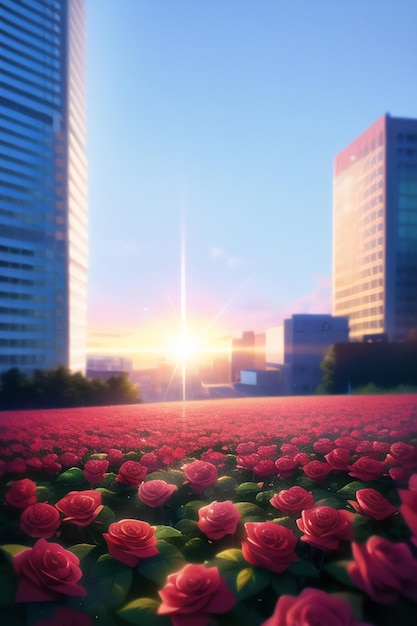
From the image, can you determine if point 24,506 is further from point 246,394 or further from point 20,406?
point 246,394

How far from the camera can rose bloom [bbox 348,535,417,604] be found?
915 millimetres

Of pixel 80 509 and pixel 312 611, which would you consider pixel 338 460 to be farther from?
pixel 80 509

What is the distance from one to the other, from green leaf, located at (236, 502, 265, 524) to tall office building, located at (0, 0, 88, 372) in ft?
4.78

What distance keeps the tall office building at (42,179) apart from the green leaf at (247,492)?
1355 millimetres

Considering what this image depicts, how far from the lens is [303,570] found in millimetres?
989

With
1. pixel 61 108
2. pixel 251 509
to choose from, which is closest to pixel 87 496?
pixel 251 509

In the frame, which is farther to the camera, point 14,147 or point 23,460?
point 14,147

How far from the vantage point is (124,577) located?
0.98m

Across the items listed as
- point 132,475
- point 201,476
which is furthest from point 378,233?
point 132,475

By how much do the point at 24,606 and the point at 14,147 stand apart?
221cm

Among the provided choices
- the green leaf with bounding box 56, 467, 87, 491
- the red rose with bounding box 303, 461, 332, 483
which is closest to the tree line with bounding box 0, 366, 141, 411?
the green leaf with bounding box 56, 467, 87, 491

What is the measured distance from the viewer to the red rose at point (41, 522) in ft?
3.69

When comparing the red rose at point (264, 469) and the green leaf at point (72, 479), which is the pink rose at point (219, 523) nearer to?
the red rose at point (264, 469)

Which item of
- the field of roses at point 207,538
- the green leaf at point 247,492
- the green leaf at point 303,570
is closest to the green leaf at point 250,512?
the field of roses at point 207,538
